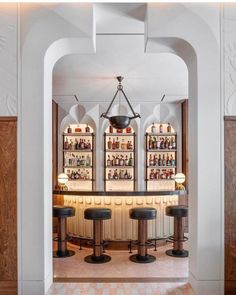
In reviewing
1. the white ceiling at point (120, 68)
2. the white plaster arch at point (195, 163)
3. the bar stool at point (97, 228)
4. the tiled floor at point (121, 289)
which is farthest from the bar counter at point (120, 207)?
the white ceiling at point (120, 68)

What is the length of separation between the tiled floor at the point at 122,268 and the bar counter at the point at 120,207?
404 millimetres

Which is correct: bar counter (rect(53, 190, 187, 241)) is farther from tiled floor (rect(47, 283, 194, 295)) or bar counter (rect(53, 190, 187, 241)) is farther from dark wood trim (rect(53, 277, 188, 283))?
tiled floor (rect(47, 283, 194, 295))

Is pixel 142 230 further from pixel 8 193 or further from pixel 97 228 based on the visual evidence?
pixel 8 193

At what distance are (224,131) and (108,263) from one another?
261 centimetres

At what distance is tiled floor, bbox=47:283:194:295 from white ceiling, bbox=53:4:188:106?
3.14 metres

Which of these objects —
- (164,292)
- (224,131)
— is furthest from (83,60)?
(164,292)

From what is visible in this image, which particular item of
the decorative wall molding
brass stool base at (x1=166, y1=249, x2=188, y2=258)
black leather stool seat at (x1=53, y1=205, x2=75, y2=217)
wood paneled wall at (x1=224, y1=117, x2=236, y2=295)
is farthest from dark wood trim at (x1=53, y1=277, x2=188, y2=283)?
the decorative wall molding

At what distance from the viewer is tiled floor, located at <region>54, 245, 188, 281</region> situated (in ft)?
12.6

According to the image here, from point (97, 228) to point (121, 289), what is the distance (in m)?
1.25

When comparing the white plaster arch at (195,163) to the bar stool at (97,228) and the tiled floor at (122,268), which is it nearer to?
the tiled floor at (122,268)

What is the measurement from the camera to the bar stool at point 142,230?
4367mm

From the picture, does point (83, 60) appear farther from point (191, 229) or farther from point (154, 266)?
point (154, 266)

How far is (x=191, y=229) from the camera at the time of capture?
11.1ft

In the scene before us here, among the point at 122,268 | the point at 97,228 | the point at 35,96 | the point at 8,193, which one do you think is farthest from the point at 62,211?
the point at 35,96
